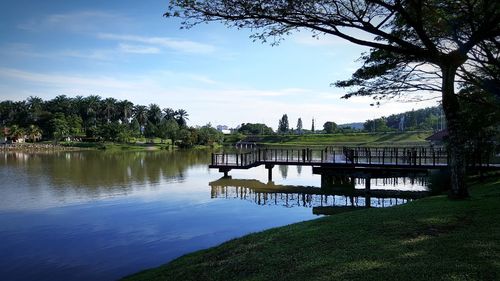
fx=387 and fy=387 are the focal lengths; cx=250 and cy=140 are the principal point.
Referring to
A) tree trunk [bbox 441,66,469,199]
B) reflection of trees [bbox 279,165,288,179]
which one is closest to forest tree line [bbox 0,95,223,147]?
reflection of trees [bbox 279,165,288,179]

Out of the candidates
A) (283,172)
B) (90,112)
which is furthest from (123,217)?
(90,112)

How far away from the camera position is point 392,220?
974 cm

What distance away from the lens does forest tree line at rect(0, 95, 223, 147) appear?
101m

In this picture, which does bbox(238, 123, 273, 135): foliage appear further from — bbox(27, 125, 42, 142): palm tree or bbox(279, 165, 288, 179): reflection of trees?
bbox(279, 165, 288, 179): reflection of trees

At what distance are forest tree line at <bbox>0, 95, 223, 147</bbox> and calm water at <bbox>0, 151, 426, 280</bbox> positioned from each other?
67.6 metres

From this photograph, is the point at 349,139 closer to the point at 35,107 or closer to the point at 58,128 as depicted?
the point at 58,128

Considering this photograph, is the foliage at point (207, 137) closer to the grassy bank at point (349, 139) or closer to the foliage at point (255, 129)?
the grassy bank at point (349, 139)

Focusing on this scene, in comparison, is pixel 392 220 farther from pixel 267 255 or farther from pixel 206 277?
pixel 206 277

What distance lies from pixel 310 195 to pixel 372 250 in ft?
58.3

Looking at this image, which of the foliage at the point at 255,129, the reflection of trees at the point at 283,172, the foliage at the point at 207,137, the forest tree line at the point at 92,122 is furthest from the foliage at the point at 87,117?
the reflection of trees at the point at 283,172

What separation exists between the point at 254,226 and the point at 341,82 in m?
6.65

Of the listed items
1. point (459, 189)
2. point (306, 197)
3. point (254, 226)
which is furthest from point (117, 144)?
point (459, 189)

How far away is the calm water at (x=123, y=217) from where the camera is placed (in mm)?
11883

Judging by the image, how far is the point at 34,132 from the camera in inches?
4195
